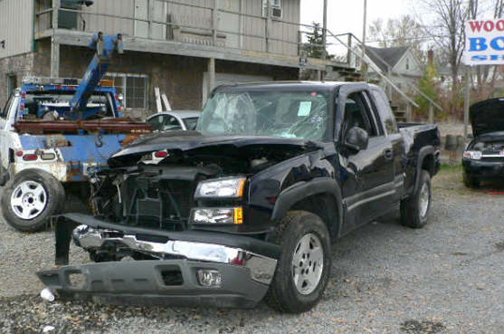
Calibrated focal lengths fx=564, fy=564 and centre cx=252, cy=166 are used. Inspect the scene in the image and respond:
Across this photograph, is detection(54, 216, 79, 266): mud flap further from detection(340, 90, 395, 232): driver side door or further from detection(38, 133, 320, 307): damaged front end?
detection(340, 90, 395, 232): driver side door

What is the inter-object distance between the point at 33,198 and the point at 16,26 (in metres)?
10.6

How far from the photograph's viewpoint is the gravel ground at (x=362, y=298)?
4004 mm

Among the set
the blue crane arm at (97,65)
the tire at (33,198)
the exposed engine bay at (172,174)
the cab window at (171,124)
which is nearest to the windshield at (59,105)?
the blue crane arm at (97,65)

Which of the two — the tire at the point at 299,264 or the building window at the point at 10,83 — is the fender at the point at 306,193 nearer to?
the tire at the point at 299,264

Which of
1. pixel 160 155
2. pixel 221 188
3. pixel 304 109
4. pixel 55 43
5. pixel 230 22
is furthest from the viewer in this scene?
pixel 230 22

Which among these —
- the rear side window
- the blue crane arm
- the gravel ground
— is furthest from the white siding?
the rear side window

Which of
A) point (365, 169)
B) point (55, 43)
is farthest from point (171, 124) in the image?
point (365, 169)

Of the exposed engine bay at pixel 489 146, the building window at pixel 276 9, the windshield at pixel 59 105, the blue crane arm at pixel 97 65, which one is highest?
the building window at pixel 276 9

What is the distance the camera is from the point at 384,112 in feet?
20.6

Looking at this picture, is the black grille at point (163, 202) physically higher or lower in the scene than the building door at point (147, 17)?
lower

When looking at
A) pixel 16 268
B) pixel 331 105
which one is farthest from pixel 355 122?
pixel 16 268

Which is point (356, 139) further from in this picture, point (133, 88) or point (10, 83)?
point (10, 83)

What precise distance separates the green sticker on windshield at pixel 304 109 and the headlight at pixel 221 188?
150cm

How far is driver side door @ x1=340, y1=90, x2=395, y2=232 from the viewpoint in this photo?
196 inches
